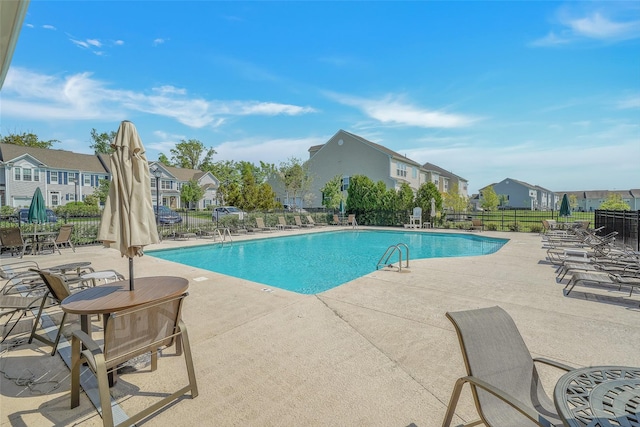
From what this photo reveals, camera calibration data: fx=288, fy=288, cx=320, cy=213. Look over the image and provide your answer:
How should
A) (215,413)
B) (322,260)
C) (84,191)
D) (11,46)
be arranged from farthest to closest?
(84,191) < (322,260) < (11,46) < (215,413)

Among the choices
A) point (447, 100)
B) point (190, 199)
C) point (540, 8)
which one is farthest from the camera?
point (190, 199)

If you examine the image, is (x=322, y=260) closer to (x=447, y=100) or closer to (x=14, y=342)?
(x=14, y=342)

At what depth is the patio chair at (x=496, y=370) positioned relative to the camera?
1.72 metres

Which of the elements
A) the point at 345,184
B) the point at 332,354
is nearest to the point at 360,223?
the point at 345,184

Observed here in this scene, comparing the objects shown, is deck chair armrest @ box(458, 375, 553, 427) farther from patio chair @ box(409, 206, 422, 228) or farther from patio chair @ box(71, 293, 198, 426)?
patio chair @ box(409, 206, 422, 228)

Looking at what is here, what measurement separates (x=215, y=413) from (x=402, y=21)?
14.3m

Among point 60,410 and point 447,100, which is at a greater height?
point 447,100

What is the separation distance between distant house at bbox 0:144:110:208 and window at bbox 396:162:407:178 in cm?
3483

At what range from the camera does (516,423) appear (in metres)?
1.66

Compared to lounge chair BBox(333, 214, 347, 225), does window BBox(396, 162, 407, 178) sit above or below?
above

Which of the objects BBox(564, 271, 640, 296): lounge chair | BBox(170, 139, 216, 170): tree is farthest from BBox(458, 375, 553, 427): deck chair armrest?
BBox(170, 139, 216, 170): tree

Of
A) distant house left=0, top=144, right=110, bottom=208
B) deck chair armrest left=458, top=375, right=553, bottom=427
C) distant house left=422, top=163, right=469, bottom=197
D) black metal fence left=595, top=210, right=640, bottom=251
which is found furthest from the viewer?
distant house left=422, top=163, right=469, bottom=197

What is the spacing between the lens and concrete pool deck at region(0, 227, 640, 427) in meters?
2.33

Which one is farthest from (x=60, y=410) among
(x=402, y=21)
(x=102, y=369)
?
(x=402, y=21)
